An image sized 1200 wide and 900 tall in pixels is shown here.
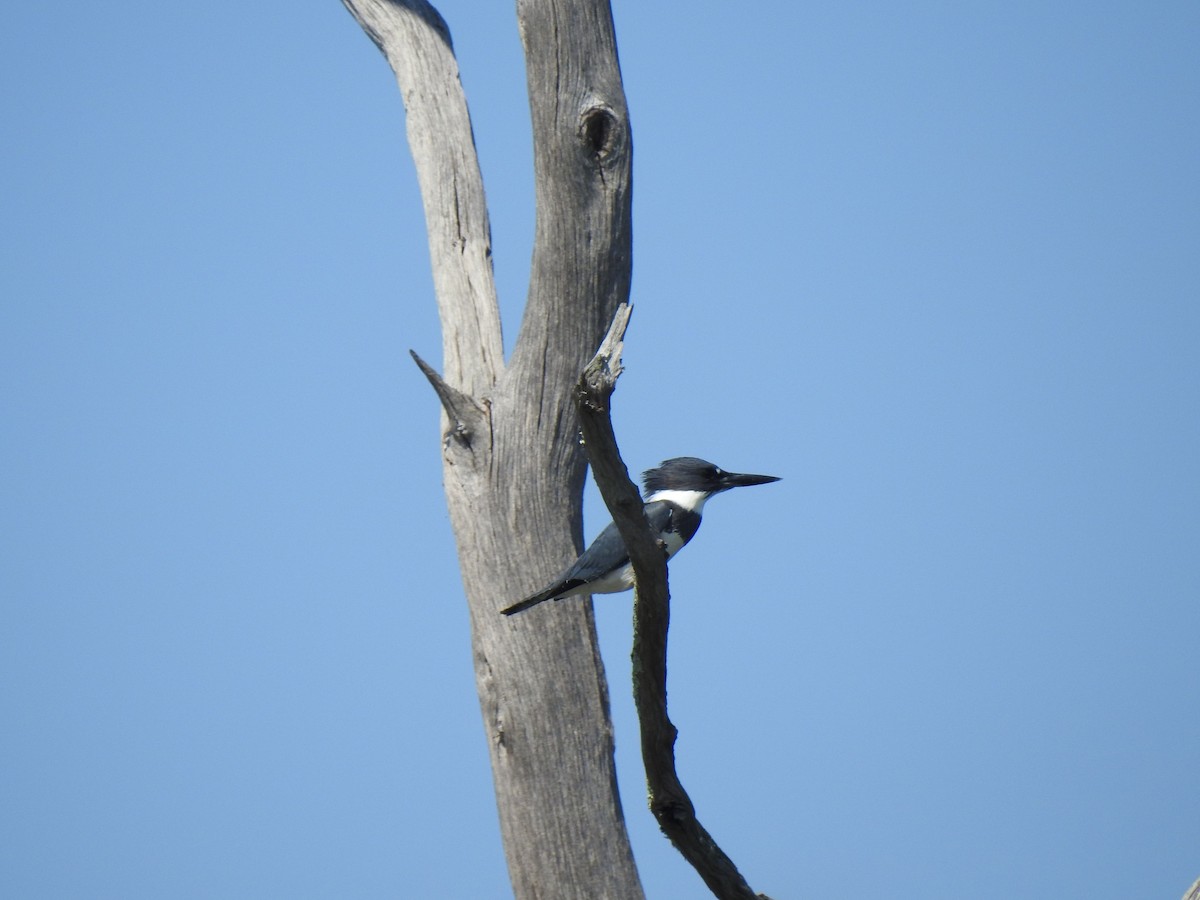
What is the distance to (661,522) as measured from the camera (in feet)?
10.0

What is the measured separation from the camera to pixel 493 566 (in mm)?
3168

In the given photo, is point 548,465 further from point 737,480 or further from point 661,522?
point 737,480

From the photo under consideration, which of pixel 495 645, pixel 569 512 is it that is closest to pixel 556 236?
pixel 569 512

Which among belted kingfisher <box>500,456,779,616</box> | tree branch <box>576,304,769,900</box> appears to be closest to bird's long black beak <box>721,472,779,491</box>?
belted kingfisher <box>500,456,779,616</box>

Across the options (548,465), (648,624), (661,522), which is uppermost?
(548,465)

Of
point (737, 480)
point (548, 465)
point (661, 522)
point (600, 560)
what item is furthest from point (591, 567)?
point (737, 480)

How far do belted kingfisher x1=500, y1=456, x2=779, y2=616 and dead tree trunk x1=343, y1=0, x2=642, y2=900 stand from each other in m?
0.16

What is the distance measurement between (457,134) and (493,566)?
1.35 m

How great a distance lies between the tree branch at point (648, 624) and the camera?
1832mm

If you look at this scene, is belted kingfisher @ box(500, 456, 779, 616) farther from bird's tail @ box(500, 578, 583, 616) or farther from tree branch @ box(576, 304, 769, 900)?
tree branch @ box(576, 304, 769, 900)

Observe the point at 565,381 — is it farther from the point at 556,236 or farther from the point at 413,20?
the point at 413,20

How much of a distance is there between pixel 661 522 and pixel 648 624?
1.10 meters

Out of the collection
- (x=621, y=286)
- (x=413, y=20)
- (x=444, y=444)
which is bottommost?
(x=444, y=444)

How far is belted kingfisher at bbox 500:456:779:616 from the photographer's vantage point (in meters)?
2.80
